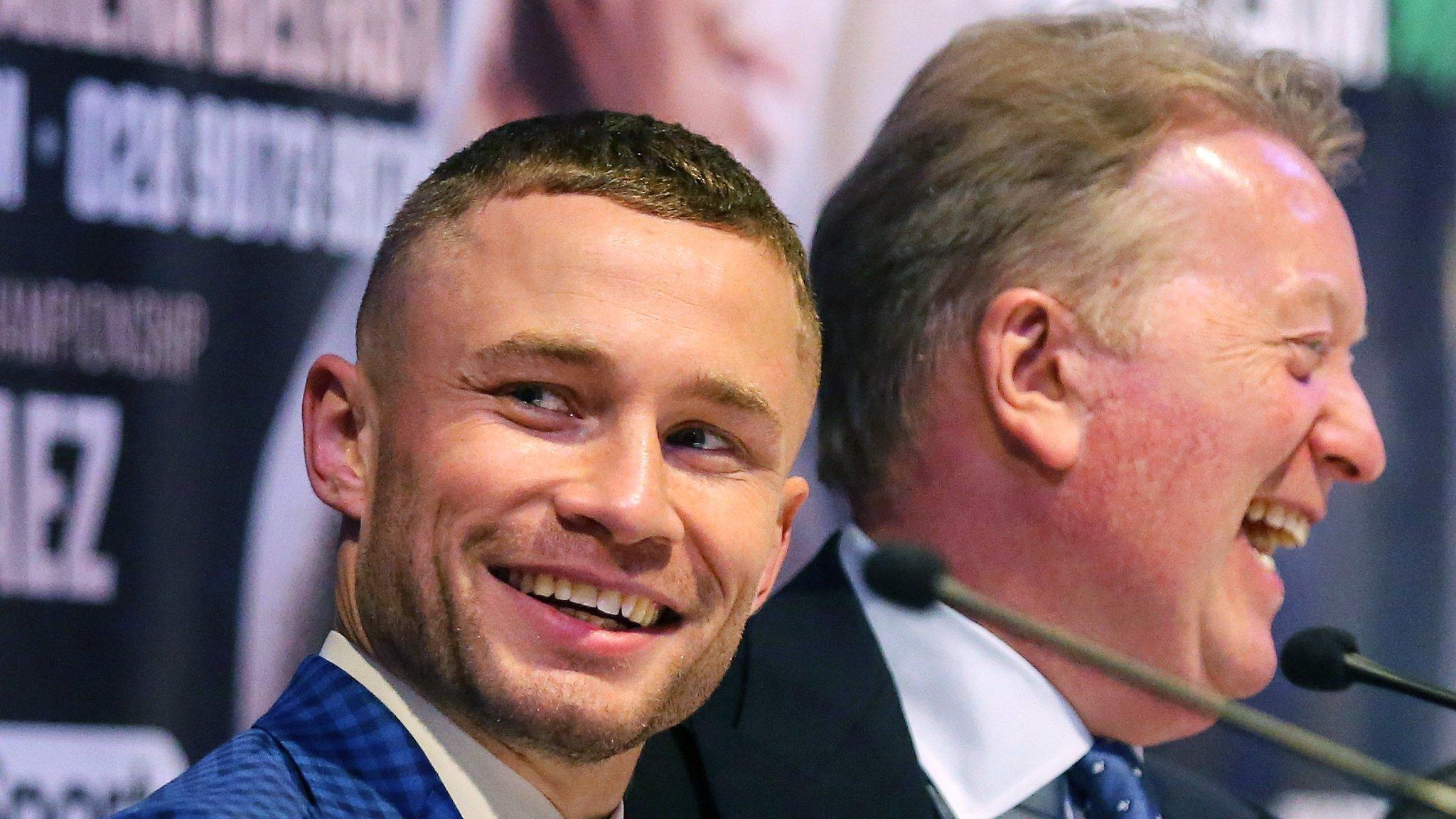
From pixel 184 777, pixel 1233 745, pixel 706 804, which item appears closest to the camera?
pixel 184 777

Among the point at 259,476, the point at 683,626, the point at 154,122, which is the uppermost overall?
the point at 154,122

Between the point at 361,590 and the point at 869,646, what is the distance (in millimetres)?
653

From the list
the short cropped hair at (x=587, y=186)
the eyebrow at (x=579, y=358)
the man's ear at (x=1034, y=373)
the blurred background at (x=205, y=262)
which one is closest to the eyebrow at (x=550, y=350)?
the eyebrow at (x=579, y=358)

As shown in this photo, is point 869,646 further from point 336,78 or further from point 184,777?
point 336,78

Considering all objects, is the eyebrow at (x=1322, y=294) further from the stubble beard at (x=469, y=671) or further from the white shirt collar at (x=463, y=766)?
the white shirt collar at (x=463, y=766)

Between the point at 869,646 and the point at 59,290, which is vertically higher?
the point at 59,290

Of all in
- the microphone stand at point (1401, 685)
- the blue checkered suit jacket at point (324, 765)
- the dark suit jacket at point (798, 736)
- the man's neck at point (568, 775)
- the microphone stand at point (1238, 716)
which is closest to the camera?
the microphone stand at point (1238, 716)

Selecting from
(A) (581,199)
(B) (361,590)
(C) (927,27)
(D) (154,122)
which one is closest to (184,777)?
(B) (361,590)

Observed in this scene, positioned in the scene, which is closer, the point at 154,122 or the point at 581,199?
the point at 581,199

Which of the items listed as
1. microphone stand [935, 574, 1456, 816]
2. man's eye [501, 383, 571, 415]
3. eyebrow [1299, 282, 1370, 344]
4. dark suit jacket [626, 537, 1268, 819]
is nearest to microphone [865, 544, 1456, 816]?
microphone stand [935, 574, 1456, 816]

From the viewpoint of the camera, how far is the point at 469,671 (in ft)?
4.12

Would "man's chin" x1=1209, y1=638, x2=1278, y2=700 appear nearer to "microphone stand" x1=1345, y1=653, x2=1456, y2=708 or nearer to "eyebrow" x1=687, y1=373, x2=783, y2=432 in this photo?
"microphone stand" x1=1345, y1=653, x2=1456, y2=708

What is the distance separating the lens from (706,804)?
1.62 meters

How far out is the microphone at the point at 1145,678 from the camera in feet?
3.48
